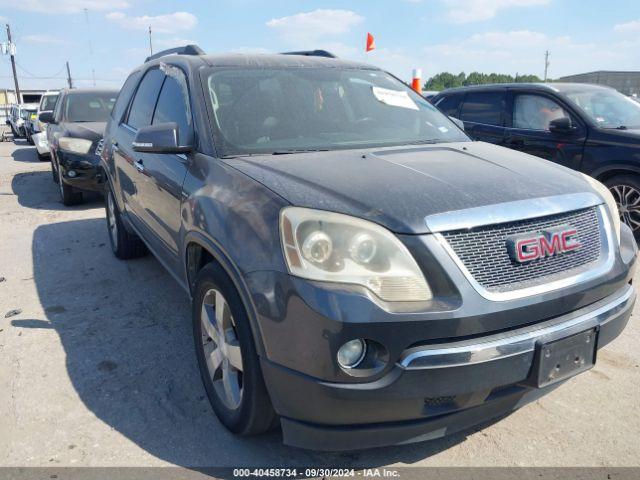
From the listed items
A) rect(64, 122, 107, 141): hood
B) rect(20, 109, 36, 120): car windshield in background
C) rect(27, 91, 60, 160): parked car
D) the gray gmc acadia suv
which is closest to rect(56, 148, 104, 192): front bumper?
rect(64, 122, 107, 141): hood

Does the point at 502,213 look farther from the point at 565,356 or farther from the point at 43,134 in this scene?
the point at 43,134

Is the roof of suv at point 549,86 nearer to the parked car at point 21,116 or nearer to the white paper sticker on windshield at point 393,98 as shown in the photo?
the white paper sticker on windshield at point 393,98

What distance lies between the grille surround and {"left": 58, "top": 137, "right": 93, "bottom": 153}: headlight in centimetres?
685

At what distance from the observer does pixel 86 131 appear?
7676 mm

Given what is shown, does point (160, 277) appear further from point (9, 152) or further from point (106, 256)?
point (9, 152)

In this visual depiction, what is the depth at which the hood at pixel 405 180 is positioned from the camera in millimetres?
2035

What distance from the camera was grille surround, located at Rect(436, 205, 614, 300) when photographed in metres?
1.95

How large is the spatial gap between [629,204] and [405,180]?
14.2 feet

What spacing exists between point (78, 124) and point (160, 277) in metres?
4.70

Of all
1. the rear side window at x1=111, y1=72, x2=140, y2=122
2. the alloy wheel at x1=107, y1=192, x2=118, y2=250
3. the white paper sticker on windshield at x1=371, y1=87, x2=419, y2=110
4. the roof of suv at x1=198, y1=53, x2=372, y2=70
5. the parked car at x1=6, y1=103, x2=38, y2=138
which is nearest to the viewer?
the roof of suv at x1=198, y1=53, x2=372, y2=70

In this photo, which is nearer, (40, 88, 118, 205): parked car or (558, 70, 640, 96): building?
(40, 88, 118, 205): parked car

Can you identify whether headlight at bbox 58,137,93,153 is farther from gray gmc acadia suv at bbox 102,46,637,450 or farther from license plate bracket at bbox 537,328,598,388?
license plate bracket at bbox 537,328,598,388

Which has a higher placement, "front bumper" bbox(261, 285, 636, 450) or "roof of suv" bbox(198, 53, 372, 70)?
"roof of suv" bbox(198, 53, 372, 70)

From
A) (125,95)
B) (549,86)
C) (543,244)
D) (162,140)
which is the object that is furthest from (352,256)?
(549,86)
